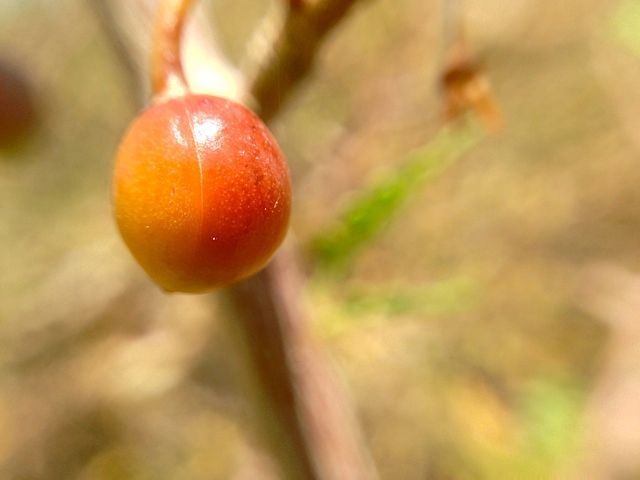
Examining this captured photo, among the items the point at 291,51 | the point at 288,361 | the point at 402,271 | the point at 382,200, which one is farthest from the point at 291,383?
the point at 402,271

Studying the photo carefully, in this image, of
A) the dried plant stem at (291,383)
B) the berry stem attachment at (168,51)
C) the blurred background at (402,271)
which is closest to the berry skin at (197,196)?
the berry stem attachment at (168,51)

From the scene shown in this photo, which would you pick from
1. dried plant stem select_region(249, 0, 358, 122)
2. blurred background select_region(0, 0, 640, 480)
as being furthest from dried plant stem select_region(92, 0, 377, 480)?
blurred background select_region(0, 0, 640, 480)

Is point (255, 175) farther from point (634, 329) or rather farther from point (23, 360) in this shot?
point (634, 329)

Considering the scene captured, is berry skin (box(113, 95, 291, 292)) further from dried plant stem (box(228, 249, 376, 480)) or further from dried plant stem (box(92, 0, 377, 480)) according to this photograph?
dried plant stem (box(228, 249, 376, 480))

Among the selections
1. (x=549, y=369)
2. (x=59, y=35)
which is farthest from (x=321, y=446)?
(x=59, y=35)

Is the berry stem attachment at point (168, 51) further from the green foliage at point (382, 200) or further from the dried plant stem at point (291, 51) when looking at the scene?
the green foliage at point (382, 200)

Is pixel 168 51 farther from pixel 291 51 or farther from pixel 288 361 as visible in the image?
pixel 288 361
